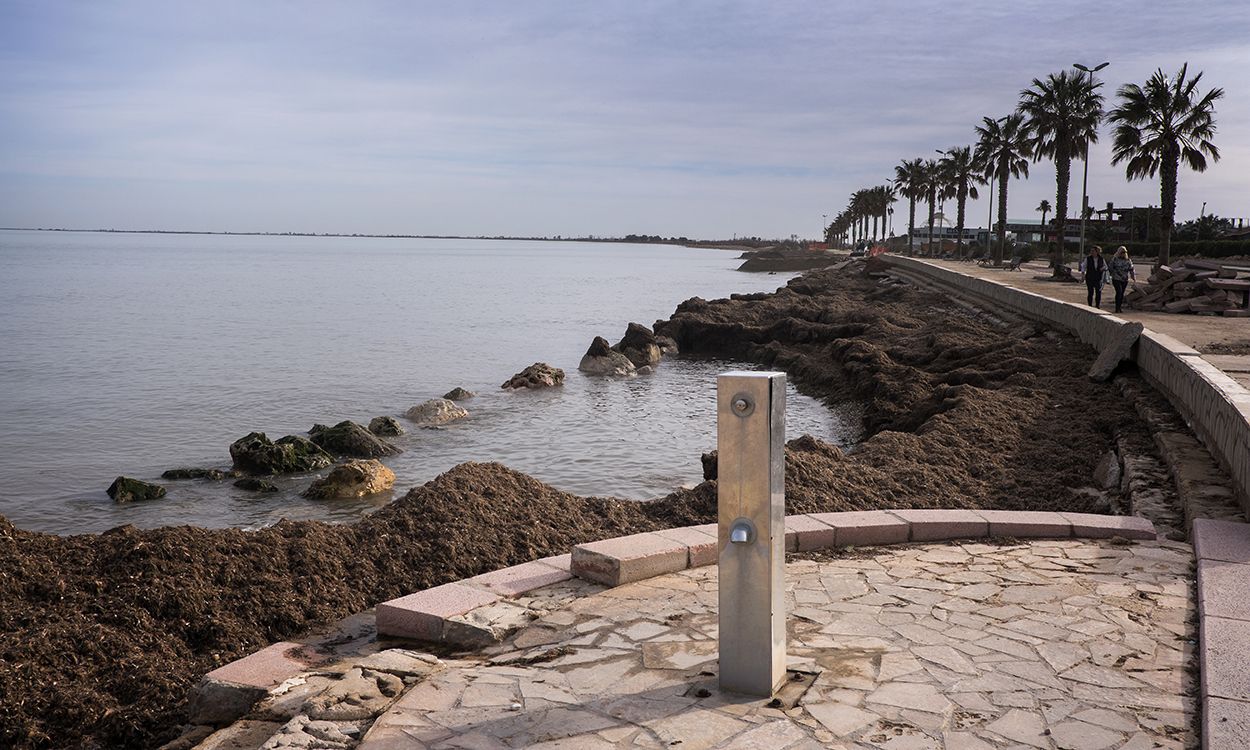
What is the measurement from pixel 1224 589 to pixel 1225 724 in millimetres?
1659

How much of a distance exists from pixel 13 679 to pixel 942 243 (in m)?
97.2

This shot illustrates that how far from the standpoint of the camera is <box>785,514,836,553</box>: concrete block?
637 centimetres

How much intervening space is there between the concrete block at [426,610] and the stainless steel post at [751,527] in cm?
164

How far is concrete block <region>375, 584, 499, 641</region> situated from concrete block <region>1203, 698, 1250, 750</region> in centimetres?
333

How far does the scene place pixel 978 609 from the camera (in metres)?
5.27

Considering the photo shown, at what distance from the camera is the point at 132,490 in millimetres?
13391

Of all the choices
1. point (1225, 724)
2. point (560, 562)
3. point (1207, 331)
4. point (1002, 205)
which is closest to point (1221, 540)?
point (1225, 724)

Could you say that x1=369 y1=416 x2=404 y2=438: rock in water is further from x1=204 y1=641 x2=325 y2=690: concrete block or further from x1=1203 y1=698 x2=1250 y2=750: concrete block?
x1=1203 y1=698 x2=1250 y2=750: concrete block

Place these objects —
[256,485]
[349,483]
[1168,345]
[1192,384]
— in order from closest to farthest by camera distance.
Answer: [1192,384], [1168,345], [349,483], [256,485]

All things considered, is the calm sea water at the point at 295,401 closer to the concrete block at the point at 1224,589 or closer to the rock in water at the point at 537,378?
the rock in water at the point at 537,378

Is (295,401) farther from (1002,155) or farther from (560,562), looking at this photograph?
(1002,155)

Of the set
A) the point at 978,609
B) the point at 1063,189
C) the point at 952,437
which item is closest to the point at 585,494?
the point at 952,437

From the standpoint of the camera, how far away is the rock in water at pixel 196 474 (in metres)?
14.6

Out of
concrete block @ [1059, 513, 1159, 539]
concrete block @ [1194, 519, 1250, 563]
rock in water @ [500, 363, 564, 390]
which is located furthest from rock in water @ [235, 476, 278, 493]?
concrete block @ [1194, 519, 1250, 563]
